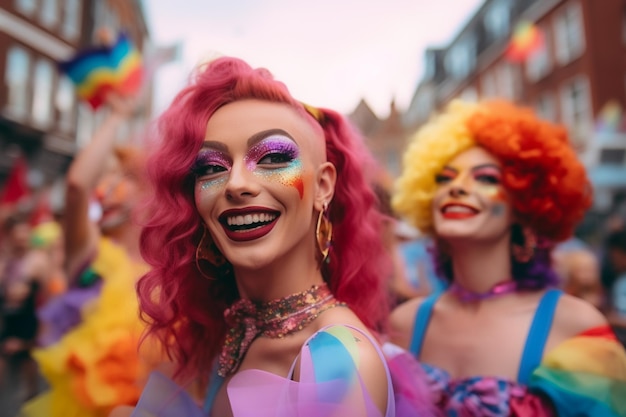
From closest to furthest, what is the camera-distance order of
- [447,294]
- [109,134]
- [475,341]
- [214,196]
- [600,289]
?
[214,196] < [475,341] < [447,294] < [109,134] < [600,289]

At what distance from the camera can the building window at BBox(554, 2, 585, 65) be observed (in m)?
9.55

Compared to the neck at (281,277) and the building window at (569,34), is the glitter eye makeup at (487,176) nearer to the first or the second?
the neck at (281,277)

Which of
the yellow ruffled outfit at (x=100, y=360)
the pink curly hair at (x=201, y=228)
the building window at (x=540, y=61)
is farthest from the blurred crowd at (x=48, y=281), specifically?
the building window at (x=540, y=61)

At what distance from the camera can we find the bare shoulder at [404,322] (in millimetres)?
1829

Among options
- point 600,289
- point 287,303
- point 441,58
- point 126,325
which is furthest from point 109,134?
point 441,58

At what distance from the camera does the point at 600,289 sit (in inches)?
127

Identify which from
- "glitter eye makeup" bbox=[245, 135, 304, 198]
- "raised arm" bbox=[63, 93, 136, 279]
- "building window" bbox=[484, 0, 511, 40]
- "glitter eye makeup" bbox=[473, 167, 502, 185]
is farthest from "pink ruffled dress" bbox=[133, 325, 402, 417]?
"building window" bbox=[484, 0, 511, 40]

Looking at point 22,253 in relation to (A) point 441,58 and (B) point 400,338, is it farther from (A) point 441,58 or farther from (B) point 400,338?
(A) point 441,58

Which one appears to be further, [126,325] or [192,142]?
[126,325]

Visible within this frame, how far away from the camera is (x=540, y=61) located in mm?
12125

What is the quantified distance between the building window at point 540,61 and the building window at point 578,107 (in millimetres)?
909

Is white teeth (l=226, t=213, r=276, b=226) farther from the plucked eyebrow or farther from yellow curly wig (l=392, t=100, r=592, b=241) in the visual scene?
yellow curly wig (l=392, t=100, r=592, b=241)

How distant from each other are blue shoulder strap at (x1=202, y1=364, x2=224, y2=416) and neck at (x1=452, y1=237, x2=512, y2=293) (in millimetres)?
950

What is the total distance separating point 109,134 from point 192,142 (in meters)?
1.10
